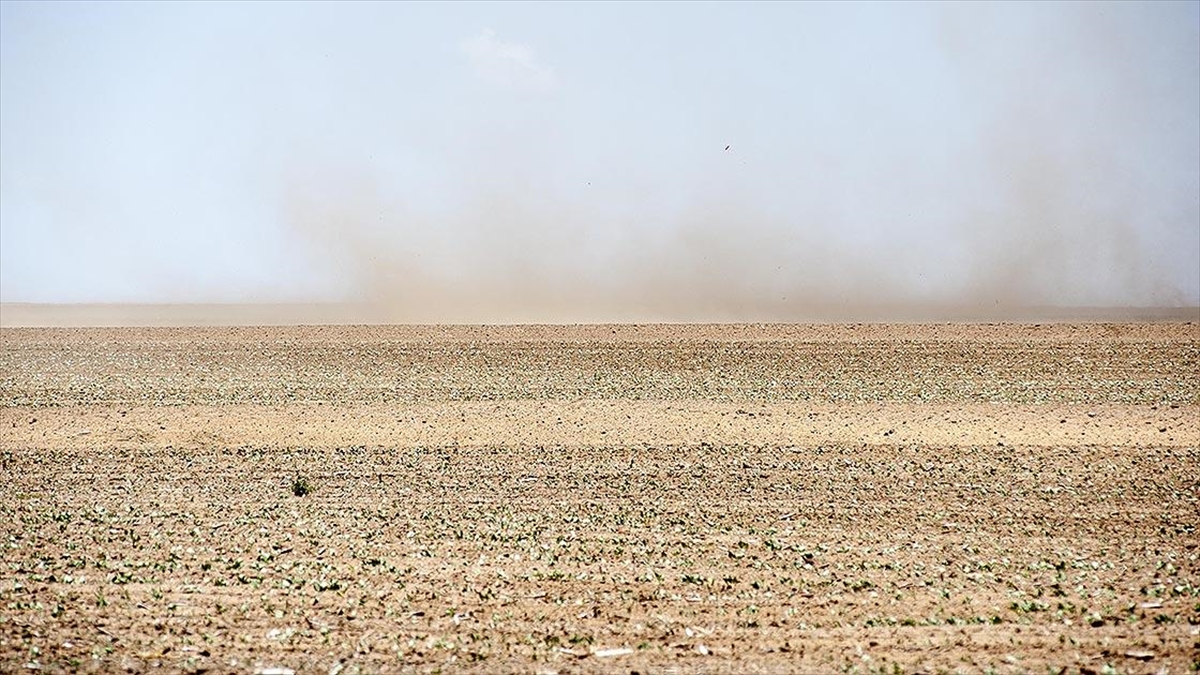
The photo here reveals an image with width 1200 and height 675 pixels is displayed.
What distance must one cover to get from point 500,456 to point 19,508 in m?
6.61

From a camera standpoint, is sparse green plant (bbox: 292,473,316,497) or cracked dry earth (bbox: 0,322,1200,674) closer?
cracked dry earth (bbox: 0,322,1200,674)

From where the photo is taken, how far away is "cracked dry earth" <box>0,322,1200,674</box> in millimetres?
8961

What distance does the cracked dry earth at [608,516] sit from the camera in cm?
896

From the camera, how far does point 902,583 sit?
34.4ft

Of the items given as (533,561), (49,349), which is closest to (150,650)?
(533,561)

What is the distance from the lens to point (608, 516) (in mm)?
13211

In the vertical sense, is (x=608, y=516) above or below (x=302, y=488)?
below

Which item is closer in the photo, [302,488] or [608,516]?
[608,516]

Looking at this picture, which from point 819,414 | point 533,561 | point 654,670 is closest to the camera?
point 654,670

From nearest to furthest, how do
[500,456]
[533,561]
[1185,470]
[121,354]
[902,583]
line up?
[902,583]
[533,561]
[1185,470]
[500,456]
[121,354]

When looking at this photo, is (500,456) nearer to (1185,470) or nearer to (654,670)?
(654,670)

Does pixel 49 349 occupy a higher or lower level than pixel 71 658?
higher

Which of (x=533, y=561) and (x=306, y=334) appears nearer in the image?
(x=533, y=561)

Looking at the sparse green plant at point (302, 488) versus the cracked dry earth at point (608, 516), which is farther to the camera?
the sparse green plant at point (302, 488)
